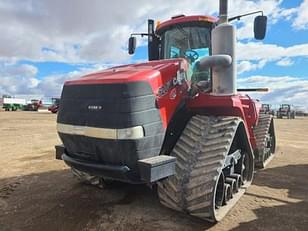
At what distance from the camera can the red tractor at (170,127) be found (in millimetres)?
4156

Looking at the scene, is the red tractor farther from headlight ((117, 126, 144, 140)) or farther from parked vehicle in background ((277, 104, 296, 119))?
parked vehicle in background ((277, 104, 296, 119))

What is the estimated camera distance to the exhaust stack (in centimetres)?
525

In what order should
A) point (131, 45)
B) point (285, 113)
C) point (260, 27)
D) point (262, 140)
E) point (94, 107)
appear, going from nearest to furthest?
point (94, 107), point (260, 27), point (131, 45), point (262, 140), point (285, 113)

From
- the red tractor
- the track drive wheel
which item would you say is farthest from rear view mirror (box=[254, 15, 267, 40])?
the track drive wheel

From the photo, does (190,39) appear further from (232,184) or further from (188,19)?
(232,184)

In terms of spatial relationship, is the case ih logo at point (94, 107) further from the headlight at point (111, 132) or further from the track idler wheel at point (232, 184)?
the track idler wheel at point (232, 184)

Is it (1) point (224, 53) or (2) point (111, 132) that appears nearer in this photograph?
(2) point (111, 132)

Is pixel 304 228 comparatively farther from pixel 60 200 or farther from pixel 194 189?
pixel 60 200

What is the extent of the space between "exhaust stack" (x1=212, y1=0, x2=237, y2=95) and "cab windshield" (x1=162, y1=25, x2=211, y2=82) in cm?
50

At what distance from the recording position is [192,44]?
5980 mm

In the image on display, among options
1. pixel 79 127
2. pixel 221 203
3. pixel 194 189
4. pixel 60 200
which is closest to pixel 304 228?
pixel 221 203

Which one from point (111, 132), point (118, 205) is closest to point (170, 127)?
point (111, 132)

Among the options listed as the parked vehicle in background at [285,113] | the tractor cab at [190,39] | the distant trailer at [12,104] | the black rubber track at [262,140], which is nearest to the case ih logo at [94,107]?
the tractor cab at [190,39]

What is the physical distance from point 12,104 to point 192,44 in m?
55.8
